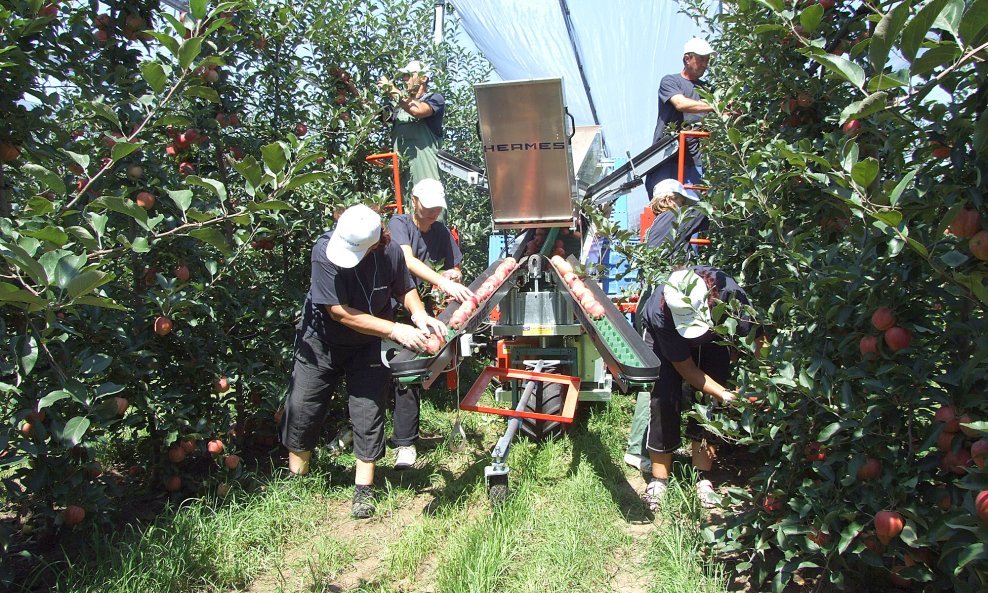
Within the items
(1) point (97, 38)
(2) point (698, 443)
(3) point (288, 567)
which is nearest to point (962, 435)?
(2) point (698, 443)

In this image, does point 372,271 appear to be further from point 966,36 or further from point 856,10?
point 966,36

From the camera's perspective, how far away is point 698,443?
12.3 feet

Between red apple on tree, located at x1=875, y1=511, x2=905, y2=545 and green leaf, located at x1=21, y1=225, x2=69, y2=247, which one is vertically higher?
green leaf, located at x1=21, y1=225, x2=69, y2=247

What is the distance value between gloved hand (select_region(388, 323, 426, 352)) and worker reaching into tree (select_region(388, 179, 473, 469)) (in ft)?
1.89

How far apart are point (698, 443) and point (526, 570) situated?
1386 mm

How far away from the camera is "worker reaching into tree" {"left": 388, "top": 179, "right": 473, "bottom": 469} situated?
162 inches

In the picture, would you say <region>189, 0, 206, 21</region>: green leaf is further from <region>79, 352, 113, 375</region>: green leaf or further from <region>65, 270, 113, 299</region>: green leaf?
<region>79, 352, 113, 375</region>: green leaf

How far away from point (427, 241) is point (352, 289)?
123 centimetres

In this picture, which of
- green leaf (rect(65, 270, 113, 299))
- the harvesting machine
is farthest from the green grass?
green leaf (rect(65, 270, 113, 299))

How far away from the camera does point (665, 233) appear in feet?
13.2

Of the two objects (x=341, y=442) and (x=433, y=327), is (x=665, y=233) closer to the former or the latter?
(x=433, y=327)

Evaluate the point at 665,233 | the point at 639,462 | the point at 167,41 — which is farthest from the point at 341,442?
the point at 167,41

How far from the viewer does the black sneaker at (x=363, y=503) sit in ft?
11.6

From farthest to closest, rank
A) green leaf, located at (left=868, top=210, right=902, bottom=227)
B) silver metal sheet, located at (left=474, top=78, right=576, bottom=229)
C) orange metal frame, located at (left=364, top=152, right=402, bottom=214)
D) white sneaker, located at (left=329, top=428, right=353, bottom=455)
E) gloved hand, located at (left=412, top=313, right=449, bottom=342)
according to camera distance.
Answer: orange metal frame, located at (left=364, top=152, right=402, bottom=214), white sneaker, located at (left=329, top=428, right=353, bottom=455), silver metal sheet, located at (left=474, top=78, right=576, bottom=229), gloved hand, located at (left=412, top=313, right=449, bottom=342), green leaf, located at (left=868, top=210, right=902, bottom=227)
